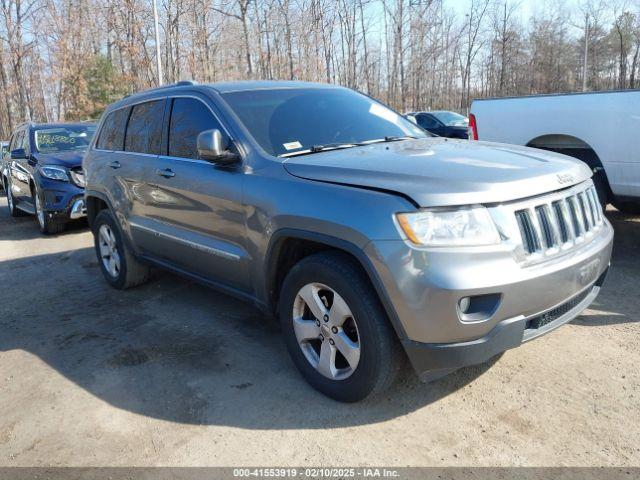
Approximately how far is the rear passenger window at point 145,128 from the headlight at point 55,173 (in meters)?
4.03

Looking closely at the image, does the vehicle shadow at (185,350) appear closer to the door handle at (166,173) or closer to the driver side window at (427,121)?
the door handle at (166,173)

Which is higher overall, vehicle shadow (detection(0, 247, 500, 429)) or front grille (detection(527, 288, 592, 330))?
front grille (detection(527, 288, 592, 330))

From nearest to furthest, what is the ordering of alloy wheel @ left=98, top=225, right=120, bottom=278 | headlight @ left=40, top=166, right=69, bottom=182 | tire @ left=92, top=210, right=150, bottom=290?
tire @ left=92, top=210, right=150, bottom=290
alloy wheel @ left=98, top=225, right=120, bottom=278
headlight @ left=40, top=166, right=69, bottom=182

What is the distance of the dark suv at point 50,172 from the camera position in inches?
331

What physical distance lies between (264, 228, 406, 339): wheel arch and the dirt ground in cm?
58

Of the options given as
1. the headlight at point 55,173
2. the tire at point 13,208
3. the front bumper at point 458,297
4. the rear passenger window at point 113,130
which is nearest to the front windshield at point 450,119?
the tire at point 13,208

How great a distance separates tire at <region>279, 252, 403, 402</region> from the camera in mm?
2754

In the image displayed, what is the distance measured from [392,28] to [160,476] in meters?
40.9

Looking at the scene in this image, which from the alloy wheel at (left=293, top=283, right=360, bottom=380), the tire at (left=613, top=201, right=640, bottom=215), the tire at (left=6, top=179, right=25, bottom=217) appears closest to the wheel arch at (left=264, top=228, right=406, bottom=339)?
the alloy wheel at (left=293, top=283, right=360, bottom=380)

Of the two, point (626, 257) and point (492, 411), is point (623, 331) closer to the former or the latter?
point (492, 411)

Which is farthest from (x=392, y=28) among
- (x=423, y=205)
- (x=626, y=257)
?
(x=423, y=205)

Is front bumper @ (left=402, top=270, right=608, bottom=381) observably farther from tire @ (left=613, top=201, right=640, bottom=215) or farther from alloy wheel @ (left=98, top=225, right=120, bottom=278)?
tire @ (left=613, top=201, right=640, bottom=215)

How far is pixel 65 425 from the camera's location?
3080mm

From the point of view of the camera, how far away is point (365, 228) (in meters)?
2.67
